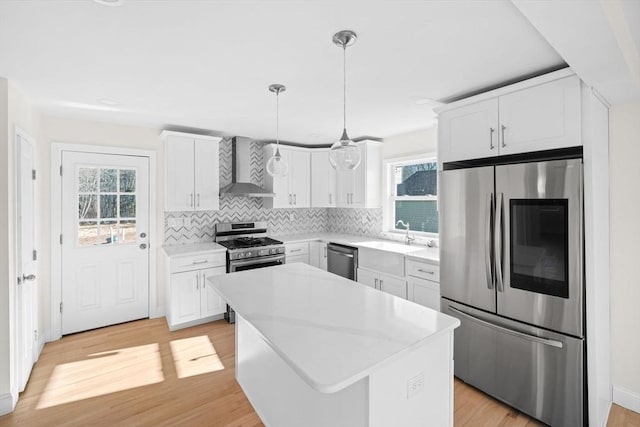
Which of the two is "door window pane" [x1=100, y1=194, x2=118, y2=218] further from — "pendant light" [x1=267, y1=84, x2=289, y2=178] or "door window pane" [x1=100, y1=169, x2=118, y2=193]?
"pendant light" [x1=267, y1=84, x2=289, y2=178]

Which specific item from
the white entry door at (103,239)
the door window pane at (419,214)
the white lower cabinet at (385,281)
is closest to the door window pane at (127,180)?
the white entry door at (103,239)

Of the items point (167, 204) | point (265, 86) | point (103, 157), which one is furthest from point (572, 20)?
point (103, 157)

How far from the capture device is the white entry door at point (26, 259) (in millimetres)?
2369

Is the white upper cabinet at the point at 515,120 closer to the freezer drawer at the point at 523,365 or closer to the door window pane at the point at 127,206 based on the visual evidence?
the freezer drawer at the point at 523,365

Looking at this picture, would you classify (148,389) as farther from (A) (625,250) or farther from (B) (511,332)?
(A) (625,250)

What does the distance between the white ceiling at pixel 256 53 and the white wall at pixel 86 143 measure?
324mm

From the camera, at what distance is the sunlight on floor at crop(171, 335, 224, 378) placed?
2.76 m

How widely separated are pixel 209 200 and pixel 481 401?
11.6ft

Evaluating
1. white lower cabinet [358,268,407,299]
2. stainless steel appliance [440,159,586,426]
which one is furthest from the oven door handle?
stainless steel appliance [440,159,586,426]

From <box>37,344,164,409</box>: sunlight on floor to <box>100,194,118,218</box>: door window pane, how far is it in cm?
153

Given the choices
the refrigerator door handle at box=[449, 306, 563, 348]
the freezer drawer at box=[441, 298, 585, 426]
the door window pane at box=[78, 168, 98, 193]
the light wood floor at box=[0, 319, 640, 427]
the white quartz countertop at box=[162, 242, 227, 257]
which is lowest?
the light wood floor at box=[0, 319, 640, 427]

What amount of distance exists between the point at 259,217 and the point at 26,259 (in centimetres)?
269

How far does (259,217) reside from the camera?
4762 mm

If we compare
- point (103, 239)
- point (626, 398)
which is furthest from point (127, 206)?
point (626, 398)
